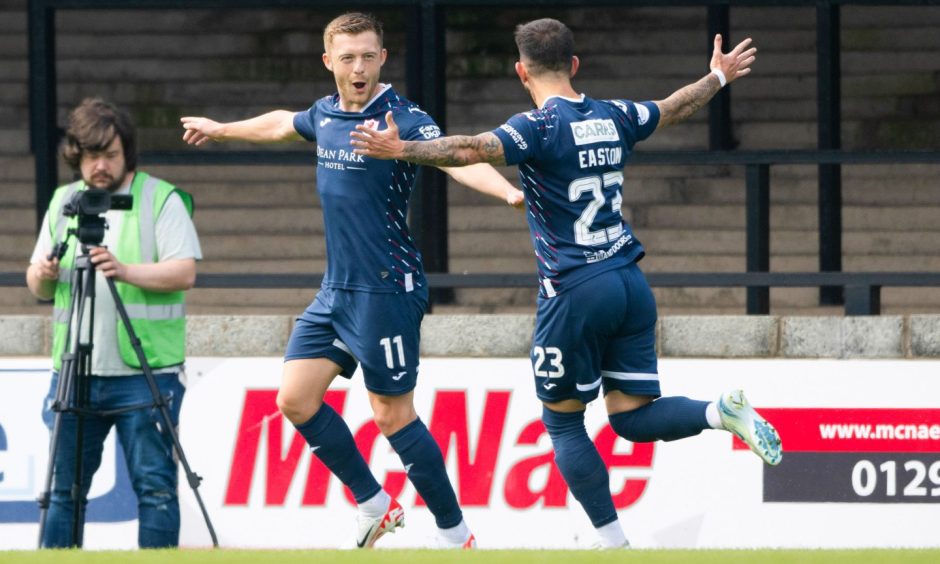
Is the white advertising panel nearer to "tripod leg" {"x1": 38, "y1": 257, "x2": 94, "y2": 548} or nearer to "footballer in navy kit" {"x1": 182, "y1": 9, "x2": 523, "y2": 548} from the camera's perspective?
"footballer in navy kit" {"x1": 182, "y1": 9, "x2": 523, "y2": 548}

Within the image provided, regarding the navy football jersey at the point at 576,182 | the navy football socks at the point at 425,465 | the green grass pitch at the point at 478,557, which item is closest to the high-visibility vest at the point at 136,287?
the navy football socks at the point at 425,465

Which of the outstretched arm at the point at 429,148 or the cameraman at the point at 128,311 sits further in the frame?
the cameraman at the point at 128,311

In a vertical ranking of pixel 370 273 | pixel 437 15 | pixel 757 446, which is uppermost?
pixel 437 15

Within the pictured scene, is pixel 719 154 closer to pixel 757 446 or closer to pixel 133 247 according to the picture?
pixel 757 446

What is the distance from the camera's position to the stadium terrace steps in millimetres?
12336

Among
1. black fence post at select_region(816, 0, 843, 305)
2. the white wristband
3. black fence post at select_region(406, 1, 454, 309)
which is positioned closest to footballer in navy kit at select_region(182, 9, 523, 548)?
the white wristband

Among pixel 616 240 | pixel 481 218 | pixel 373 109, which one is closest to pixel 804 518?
pixel 616 240

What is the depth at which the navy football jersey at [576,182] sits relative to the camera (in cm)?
606

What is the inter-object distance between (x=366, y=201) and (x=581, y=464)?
1255mm

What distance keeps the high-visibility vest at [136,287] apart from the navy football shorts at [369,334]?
0.49 meters

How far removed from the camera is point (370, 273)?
6406 mm

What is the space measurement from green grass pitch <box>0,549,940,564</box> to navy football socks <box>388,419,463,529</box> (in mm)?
1001

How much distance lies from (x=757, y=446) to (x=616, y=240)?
0.89 m

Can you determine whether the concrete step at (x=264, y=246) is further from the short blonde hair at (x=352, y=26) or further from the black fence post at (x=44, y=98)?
the short blonde hair at (x=352, y=26)
